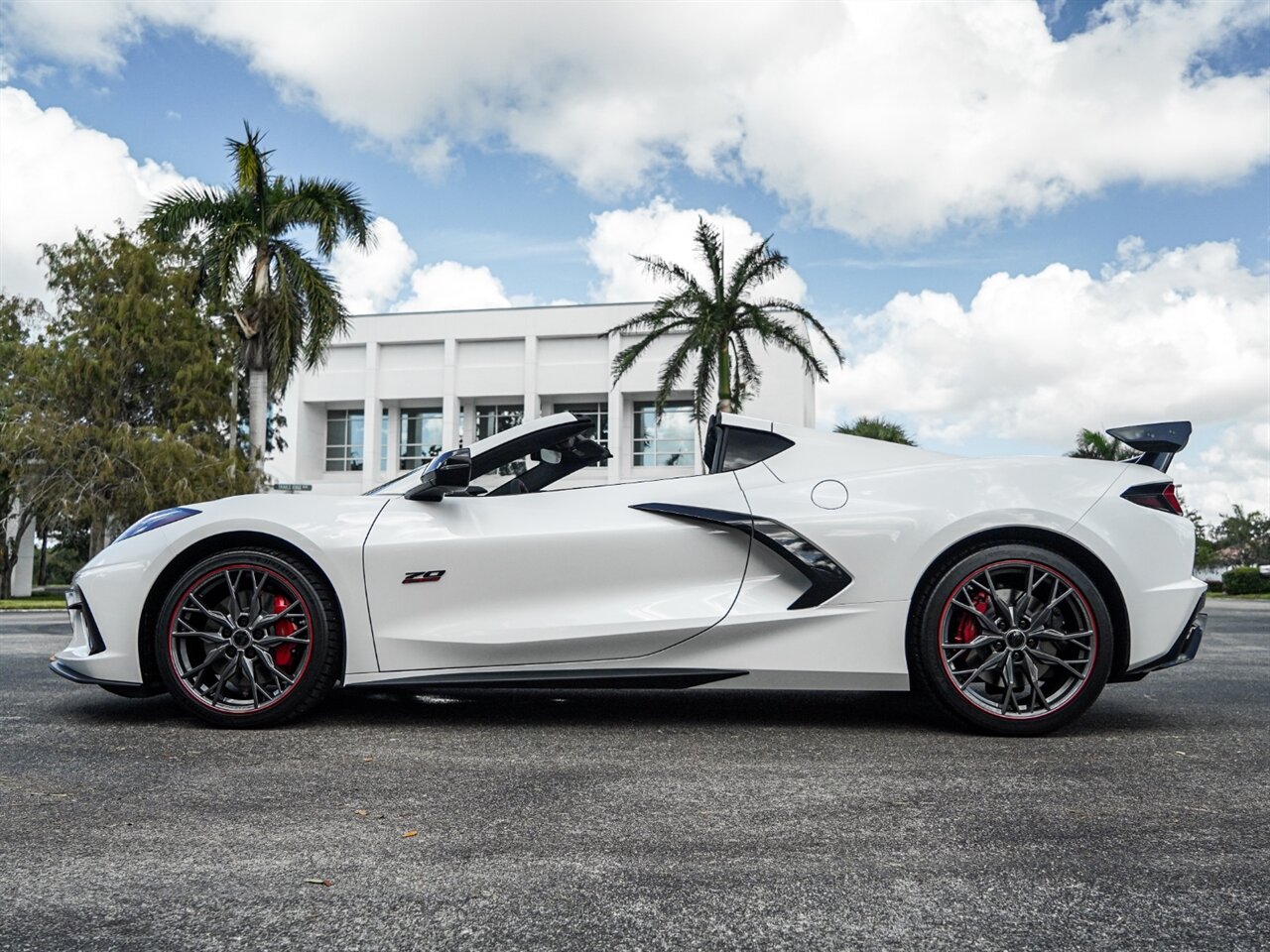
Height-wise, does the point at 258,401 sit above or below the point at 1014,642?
above

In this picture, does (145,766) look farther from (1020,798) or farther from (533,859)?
(1020,798)

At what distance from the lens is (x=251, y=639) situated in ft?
13.1

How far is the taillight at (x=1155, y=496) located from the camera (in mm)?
4012

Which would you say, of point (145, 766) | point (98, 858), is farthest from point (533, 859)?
point (145, 766)

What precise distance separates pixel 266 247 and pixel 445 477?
79.4 ft

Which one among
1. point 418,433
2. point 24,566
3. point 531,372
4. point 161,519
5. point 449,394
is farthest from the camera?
point 418,433

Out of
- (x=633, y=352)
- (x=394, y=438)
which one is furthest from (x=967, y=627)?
(x=394, y=438)

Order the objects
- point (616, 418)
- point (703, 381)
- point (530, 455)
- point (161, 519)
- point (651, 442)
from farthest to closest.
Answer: point (651, 442) < point (616, 418) < point (703, 381) < point (530, 455) < point (161, 519)

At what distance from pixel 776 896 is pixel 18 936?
1.41 m

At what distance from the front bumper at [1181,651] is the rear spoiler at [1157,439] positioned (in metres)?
0.57

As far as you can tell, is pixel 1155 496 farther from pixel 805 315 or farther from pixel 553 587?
pixel 805 315

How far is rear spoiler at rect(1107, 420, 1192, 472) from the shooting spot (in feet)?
13.4

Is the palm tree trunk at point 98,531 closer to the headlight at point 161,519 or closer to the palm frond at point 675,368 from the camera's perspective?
the palm frond at point 675,368

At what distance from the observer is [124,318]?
26.1 metres
